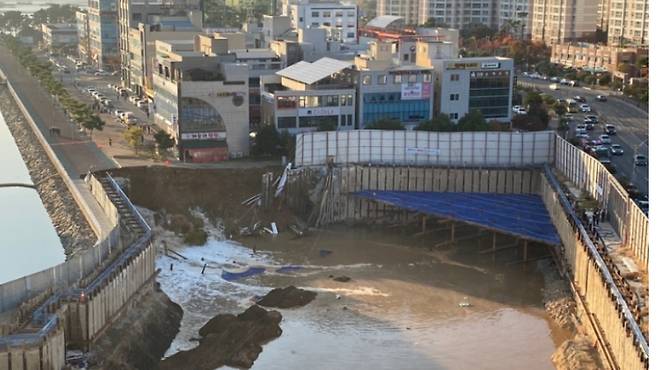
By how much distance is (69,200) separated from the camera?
37.7 metres

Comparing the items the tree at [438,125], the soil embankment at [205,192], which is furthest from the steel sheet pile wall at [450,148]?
the tree at [438,125]

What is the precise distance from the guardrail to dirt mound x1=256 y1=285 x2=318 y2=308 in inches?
323

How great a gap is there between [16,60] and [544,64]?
46.3 meters

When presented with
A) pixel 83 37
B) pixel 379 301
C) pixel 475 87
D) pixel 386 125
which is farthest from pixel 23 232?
pixel 83 37

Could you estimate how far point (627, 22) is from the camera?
88.9 metres

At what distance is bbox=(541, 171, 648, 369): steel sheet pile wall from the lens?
21.4 m

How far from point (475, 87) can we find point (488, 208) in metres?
14.8

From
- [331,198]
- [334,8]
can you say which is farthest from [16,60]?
[331,198]

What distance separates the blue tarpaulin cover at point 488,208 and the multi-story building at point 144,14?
3122 centimetres

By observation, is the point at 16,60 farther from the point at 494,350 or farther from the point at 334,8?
the point at 494,350

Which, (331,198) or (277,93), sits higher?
(277,93)

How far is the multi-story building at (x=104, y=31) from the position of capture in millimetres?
79000

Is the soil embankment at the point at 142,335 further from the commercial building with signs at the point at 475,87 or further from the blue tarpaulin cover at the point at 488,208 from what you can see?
the commercial building with signs at the point at 475,87

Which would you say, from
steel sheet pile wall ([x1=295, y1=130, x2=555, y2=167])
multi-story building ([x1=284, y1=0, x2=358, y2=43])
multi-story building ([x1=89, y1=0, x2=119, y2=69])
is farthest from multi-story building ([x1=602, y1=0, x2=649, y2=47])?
steel sheet pile wall ([x1=295, y1=130, x2=555, y2=167])
